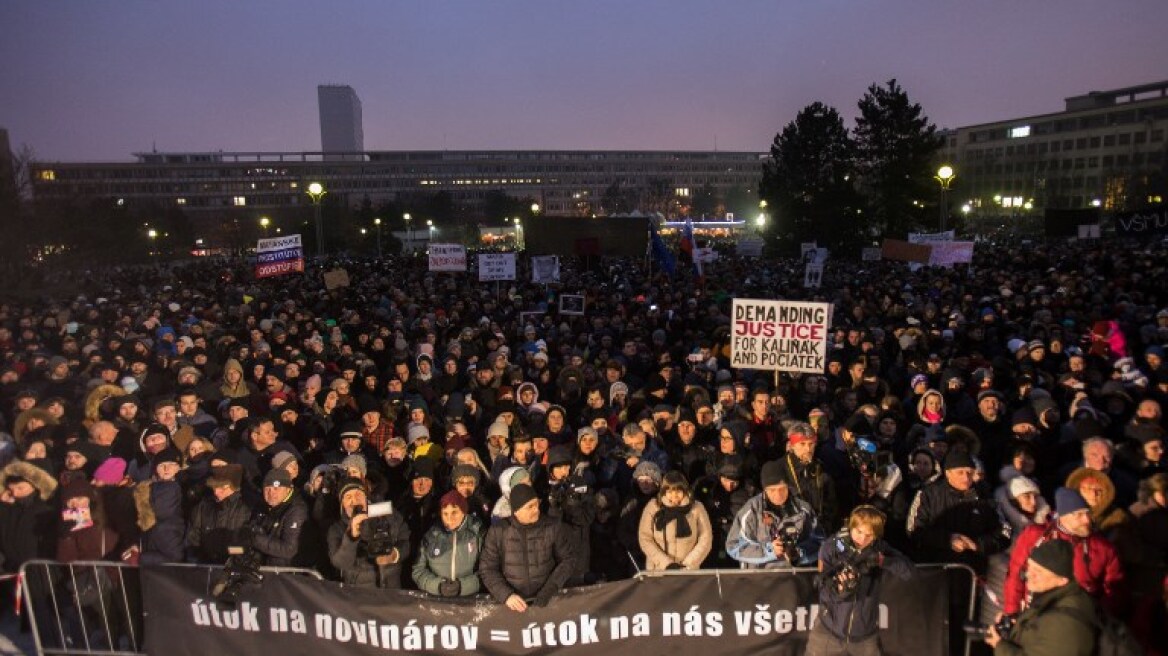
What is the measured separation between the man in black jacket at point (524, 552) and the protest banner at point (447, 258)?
16.5 metres

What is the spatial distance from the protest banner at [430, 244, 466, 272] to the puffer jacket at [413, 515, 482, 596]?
53.4ft

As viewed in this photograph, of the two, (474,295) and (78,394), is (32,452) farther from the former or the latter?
(474,295)

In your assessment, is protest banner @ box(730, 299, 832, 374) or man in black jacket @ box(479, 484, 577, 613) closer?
man in black jacket @ box(479, 484, 577, 613)

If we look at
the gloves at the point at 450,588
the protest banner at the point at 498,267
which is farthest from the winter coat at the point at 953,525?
the protest banner at the point at 498,267

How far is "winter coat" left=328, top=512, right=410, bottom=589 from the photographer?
4.92m

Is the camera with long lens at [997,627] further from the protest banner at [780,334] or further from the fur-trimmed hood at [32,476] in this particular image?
the fur-trimmed hood at [32,476]

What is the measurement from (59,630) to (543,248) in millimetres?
37870

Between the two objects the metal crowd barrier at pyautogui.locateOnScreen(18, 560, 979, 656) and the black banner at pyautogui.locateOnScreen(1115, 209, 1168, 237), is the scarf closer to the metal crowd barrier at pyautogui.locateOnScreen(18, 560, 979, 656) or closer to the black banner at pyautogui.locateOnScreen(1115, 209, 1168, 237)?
the metal crowd barrier at pyautogui.locateOnScreen(18, 560, 979, 656)

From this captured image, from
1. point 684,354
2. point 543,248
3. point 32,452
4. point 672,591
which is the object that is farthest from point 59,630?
point 543,248

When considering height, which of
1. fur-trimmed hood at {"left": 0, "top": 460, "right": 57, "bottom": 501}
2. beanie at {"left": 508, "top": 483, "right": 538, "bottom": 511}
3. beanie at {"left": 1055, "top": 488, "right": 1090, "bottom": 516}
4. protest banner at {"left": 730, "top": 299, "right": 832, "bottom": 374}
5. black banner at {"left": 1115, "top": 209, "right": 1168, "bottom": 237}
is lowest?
fur-trimmed hood at {"left": 0, "top": 460, "right": 57, "bottom": 501}

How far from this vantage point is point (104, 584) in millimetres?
5316

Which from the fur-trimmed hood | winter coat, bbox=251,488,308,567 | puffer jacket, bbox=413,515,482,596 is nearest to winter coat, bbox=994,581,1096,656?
puffer jacket, bbox=413,515,482,596

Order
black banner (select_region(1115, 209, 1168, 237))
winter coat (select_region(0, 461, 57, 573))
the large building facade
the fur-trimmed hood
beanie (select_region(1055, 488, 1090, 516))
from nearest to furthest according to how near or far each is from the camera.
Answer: beanie (select_region(1055, 488, 1090, 516)) → winter coat (select_region(0, 461, 57, 573)) → the fur-trimmed hood → black banner (select_region(1115, 209, 1168, 237)) → the large building facade

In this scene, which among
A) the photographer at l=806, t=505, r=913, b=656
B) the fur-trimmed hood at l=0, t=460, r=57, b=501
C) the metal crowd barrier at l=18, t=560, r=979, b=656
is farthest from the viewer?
the fur-trimmed hood at l=0, t=460, r=57, b=501
